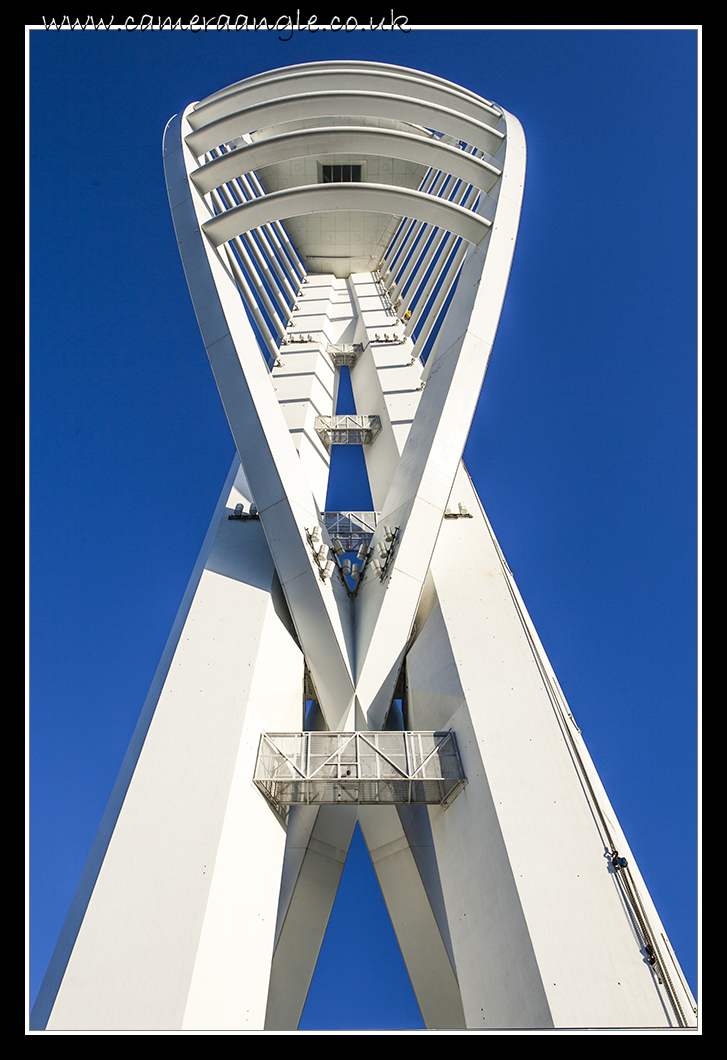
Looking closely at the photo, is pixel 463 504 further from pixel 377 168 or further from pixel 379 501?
pixel 377 168

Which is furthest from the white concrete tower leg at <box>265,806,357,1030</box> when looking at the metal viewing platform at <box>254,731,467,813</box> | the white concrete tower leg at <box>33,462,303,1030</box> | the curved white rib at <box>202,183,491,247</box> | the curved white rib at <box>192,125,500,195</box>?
the curved white rib at <box>192,125,500,195</box>

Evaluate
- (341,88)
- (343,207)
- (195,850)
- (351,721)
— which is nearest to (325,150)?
(343,207)

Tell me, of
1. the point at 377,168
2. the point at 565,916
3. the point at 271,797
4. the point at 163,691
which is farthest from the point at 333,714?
the point at 377,168

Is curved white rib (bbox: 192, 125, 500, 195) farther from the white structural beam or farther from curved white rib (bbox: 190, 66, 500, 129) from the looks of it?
curved white rib (bbox: 190, 66, 500, 129)

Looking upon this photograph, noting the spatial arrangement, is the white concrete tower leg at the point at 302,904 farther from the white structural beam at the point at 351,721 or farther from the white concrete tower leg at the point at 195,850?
the white concrete tower leg at the point at 195,850

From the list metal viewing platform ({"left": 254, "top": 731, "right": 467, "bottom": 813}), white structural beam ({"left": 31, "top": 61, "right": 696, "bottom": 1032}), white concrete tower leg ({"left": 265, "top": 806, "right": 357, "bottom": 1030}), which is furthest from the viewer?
white concrete tower leg ({"left": 265, "top": 806, "right": 357, "bottom": 1030})

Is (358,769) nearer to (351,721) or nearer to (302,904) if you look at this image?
(351,721)
